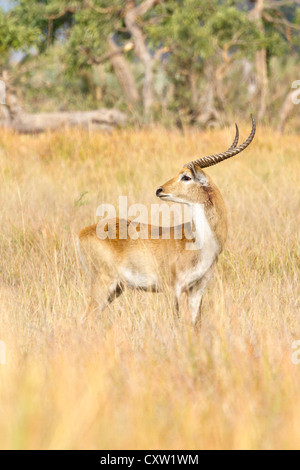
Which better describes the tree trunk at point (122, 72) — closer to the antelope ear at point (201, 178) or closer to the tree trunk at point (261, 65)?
the tree trunk at point (261, 65)

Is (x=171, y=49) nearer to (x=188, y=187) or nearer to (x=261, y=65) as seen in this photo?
(x=261, y=65)

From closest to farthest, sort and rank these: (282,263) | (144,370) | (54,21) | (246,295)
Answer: (144,370) < (246,295) < (282,263) < (54,21)

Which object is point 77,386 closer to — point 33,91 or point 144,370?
point 144,370

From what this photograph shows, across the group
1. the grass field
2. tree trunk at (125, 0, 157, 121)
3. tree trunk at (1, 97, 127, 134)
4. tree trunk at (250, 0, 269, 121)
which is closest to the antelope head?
the grass field

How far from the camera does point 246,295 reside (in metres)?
4.41

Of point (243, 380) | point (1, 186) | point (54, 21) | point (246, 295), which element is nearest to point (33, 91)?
point (54, 21)

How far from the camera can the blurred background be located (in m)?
16.2

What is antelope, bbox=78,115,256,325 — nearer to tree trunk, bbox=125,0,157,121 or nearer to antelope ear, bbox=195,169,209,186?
antelope ear, bbox=195,169,209,186

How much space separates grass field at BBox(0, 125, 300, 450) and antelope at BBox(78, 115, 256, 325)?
0.12m

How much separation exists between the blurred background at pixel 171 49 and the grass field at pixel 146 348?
836 cm

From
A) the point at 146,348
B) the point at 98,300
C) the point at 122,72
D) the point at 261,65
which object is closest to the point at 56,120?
the point at 122,72

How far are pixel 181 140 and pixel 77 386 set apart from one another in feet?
26.4

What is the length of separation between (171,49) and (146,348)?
48.9 ft

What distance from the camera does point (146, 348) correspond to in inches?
132
